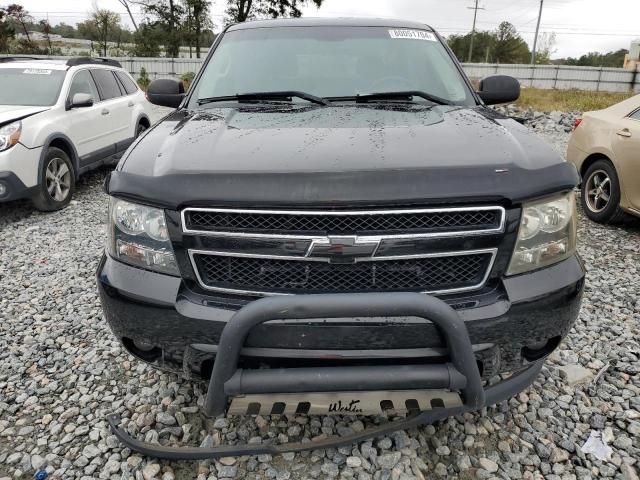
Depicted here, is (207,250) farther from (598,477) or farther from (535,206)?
(598,477)

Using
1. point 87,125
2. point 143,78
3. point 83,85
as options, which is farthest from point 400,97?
point 143,78

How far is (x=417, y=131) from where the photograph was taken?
2.16 m

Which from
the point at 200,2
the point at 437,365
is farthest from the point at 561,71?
the point at 437,365

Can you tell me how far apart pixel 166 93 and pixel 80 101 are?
3408 mm

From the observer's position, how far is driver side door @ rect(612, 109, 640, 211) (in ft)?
16.2

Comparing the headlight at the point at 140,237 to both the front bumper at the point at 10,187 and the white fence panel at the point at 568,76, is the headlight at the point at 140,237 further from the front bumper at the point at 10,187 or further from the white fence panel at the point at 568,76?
the white fence panel at the point at 568,76

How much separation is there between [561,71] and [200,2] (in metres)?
23.1

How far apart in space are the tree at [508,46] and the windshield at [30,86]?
212 feet

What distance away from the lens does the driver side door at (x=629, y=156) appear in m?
4.93

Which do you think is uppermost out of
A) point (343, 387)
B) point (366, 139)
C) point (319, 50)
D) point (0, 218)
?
point (319, 50)

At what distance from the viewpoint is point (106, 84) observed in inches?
296

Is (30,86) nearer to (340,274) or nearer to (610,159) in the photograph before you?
(340,274)

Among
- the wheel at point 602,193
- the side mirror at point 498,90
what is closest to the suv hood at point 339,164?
the side mirror at point 498,90

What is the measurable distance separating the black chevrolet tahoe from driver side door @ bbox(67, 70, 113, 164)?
5031 mm
